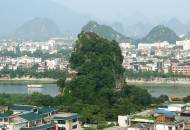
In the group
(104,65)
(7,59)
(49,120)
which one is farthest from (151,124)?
(7,59)

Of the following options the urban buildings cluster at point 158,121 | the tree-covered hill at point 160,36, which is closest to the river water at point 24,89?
the urban buildings cluster at point 158,121

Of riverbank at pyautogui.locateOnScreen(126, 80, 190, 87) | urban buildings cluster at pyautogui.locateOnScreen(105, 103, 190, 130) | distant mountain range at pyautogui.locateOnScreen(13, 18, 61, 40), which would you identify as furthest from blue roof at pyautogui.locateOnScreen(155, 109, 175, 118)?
distant mountain range at pyautogui.locateOnScreen(13, 18, 61, 40)

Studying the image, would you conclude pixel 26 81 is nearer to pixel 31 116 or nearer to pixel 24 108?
pixel 24 108

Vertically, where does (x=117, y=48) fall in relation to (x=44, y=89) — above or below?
above

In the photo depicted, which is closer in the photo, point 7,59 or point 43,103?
point 43,103

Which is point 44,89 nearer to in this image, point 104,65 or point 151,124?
point 104,65

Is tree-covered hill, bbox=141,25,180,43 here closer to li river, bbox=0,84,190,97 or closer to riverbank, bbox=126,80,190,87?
riverbank, bbox=126,80,190,87

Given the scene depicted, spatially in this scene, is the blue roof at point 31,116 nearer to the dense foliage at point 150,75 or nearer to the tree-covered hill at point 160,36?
the dense foliage at point 150,75
